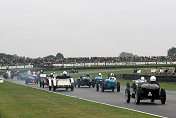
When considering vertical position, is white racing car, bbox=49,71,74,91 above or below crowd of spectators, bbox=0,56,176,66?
below

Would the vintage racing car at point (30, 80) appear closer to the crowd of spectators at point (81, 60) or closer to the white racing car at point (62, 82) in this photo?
the white racing car at point (62, 82)

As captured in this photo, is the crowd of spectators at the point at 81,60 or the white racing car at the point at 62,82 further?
the crowd of spectators at the point at 81,60

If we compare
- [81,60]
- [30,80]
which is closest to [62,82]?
[30,80]

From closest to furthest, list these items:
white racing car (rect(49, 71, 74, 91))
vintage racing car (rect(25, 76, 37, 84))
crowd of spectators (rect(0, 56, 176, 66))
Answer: white racing car (rect(49, 71, 74, 91)) → vintage racing car (rect(25, 76, 37, 84)) → crowd of spectators (rect(0, 56, 176, 66))

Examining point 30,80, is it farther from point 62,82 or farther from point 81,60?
point 81,60

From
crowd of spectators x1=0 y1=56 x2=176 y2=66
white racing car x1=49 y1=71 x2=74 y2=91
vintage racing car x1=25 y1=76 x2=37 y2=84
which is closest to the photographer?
white racing car x1=49 y1=71 x2=74 y2=91

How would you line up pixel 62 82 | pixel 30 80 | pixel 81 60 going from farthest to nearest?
pixel 81 60 → pixel 30 80 → pixel 62 82

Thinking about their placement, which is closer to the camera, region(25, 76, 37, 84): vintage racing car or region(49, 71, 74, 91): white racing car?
region(49, 71, 74, 91): white racing car

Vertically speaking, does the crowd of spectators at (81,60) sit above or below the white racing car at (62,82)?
above

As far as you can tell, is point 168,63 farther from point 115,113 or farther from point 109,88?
point 115,113

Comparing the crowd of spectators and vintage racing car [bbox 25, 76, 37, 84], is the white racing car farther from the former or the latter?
the crowd of spectators

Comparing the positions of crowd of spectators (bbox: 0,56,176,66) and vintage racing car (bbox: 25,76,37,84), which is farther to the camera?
crowd of spectators (bbox: 0,56,176,66)

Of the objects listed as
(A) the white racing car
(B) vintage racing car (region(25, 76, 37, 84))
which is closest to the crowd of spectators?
(B) vintage racing car (region(25, 76, 37, 84))

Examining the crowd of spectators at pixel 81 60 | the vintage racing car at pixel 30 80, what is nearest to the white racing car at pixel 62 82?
the vintage racing car at pixel 30 80
